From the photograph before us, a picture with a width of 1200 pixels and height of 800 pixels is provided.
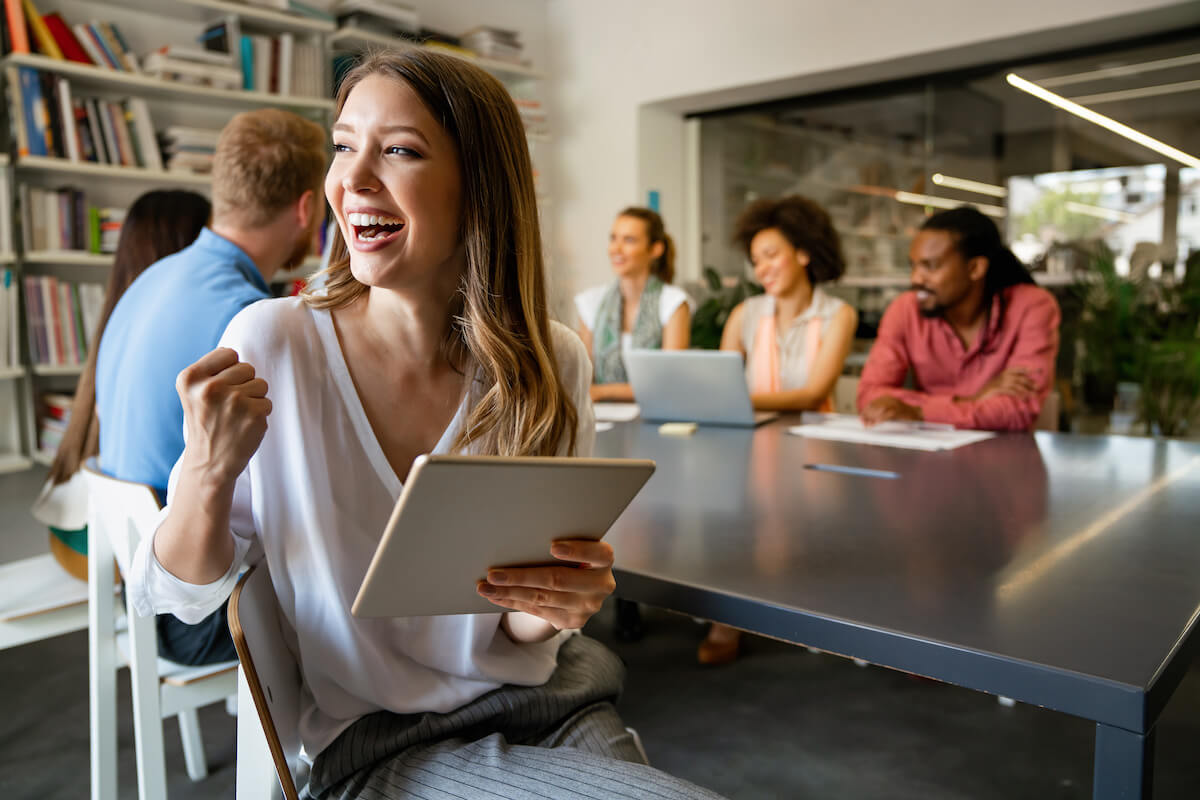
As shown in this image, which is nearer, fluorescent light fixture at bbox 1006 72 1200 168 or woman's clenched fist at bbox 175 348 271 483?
woman's clenched fist at bbox 175 348 271 483

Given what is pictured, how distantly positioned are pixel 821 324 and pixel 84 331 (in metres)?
2.68

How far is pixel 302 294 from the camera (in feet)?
3.56

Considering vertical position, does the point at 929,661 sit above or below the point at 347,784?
above

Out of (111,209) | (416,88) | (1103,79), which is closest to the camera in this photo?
(416,88)

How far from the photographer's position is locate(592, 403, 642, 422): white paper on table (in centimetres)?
252

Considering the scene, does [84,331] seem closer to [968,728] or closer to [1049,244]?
[968,728]

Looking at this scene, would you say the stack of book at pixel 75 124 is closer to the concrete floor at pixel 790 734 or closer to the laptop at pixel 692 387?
the concrete floor at pixel 790 734

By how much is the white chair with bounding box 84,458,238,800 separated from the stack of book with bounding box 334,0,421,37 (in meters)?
3.00

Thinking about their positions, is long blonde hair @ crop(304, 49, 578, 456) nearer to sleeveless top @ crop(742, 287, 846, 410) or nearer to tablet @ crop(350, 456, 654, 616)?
tablet @ crop(350, 456, 654, 616)

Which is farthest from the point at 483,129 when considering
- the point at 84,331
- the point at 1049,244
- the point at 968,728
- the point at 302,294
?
the point at 1049,244

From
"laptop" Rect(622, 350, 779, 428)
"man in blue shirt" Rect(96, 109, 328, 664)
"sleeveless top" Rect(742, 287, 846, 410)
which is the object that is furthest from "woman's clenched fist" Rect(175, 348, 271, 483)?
"sleeveless top" Rect(742, 287, 846, 410)

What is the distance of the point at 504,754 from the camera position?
37.2 inches

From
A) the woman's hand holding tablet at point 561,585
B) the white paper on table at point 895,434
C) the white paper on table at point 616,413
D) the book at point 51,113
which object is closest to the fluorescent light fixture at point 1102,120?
the white paper on table at point 895,434

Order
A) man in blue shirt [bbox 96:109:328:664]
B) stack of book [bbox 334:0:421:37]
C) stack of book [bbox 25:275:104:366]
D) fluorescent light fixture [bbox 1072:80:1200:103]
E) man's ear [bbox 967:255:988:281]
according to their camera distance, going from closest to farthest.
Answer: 1. man in blue shirt [bbox 96:109:328:664]
2. man's ear [bbox 967:255:988:281]
3. stack of book [bbox 25:275:104:366]
4. fluorescent light fixture [bbox 1072:80:1200:103]
5. stack of book [bbox 334:0:421:37]
